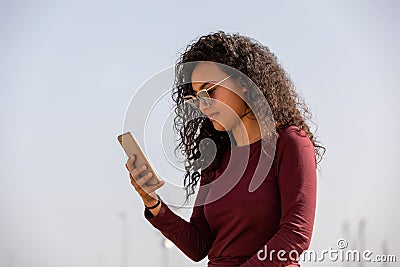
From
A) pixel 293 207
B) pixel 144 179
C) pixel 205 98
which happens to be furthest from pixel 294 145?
pixel 144 179

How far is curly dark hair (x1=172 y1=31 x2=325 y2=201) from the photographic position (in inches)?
80.9

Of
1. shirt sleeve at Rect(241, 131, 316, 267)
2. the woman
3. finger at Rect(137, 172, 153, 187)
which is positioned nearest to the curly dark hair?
the woman

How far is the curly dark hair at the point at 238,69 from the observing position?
6.74ft

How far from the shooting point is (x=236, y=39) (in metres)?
2.11

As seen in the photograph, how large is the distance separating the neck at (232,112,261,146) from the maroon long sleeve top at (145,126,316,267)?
0.07 ft

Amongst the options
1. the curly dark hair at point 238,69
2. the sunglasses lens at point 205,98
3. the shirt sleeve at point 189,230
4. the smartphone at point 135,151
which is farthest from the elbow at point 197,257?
the sunglasses lens at point 205,98

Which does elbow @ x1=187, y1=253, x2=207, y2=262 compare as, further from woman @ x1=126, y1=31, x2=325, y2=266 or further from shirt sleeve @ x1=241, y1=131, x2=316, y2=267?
shirt sleeve @ x1=241, y1=131, x2=316, y2=267

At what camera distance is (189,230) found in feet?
6.96

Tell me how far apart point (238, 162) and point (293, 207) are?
0.91 feet

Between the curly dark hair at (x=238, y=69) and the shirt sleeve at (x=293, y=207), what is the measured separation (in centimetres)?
14

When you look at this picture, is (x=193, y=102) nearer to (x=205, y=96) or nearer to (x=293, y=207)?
(x=205, y=96)

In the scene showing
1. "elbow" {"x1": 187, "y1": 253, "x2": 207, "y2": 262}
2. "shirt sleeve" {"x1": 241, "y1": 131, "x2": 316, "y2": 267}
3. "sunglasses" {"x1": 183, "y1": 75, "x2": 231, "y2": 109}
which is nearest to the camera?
"shirt sleeve" {"x1": 241, "y1": 131, "x2": 316, "y2": 267}

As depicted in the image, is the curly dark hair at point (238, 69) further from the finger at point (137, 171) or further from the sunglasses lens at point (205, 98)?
the finger at point (137, 171)

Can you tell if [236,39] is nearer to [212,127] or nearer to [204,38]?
[204,38]
